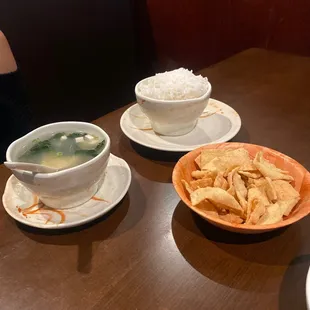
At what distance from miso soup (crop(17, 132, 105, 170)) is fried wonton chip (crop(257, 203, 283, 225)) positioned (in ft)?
1.14

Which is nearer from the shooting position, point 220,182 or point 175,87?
point 220,182

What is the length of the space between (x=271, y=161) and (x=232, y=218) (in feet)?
0.64

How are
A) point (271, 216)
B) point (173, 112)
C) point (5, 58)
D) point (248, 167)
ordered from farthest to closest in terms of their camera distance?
point (5, 58) < point (173, 112) < point (248, 167) < point (271, 216)

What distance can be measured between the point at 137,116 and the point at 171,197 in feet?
1.25

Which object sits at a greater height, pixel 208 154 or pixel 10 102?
pixel 208 154

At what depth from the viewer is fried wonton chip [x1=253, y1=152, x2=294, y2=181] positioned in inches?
29.3

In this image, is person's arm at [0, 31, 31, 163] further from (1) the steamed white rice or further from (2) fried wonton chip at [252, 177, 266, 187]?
(2) fried wonton chip at [252, 177, 266, 187]

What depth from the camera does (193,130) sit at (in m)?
1.08

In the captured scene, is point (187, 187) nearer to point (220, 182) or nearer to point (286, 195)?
point (220, 182)

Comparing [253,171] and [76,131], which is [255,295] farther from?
[76,131]

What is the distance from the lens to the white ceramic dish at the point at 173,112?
0.96 meters

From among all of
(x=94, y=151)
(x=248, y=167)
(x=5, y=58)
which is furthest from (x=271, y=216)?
(x=5, y=58)

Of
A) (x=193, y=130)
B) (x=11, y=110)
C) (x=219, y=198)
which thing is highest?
(x=219, y=198)

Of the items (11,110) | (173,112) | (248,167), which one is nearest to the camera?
(248,167)
